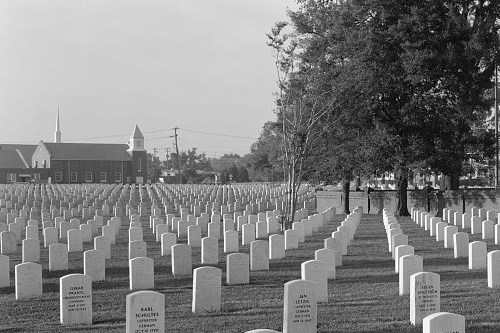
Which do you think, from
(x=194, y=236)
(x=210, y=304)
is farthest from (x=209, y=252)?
(x=210, y=304)

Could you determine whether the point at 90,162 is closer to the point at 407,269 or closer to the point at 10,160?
the point at 10,160

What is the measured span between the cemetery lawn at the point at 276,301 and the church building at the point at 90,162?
8289cm

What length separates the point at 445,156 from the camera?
26953 mm

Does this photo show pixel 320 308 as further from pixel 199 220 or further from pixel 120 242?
pixel 199 220

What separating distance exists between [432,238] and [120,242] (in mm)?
8562

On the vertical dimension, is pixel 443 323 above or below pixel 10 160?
below

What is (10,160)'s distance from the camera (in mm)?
97625

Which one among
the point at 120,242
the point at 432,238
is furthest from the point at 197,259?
the point at 432,238

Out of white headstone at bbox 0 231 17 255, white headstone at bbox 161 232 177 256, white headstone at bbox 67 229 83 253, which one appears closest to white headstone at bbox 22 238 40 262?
white headstone at bbox 0 231 17 255

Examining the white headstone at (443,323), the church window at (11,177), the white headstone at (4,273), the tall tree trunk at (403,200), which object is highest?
the church window at (11,177)

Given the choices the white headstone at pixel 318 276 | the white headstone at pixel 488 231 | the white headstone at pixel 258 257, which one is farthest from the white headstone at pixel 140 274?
the white headstone at pixel 488 231

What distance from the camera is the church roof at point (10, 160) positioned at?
96125mm

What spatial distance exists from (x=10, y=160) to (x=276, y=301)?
93476mm

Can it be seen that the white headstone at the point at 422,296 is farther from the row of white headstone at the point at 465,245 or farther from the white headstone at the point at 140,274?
the white headstone at the point at 140,274
